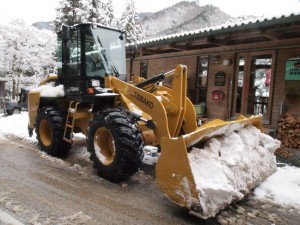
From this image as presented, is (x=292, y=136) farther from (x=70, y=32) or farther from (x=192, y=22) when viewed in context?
(x=192, y=22)

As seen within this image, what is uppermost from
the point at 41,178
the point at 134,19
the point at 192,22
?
the point at 192,22

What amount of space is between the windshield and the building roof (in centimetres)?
114

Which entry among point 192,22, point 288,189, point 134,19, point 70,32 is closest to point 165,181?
point 288,189

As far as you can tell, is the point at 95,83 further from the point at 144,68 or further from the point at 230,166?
the point at 144,68

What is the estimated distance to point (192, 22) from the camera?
65.2 metres

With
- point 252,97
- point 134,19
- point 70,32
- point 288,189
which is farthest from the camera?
point 134,19

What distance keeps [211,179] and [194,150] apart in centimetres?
48

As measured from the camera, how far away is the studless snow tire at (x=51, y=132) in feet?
20.2

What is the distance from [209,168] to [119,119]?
1.64 meters

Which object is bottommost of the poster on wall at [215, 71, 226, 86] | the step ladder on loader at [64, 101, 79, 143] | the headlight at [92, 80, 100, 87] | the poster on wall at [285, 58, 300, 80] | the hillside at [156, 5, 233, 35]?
the step ladder on loader at [64, 101, 79, 143]

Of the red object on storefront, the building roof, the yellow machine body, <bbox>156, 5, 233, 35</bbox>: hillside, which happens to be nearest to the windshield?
the yellow machine body

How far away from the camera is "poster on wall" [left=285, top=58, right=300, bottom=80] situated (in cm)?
738

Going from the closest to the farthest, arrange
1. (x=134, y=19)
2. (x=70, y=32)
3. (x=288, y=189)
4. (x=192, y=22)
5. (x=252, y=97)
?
(x=288, y=189), (x=70, y=32), (x=252, y=97), (x=134, y=19), (x=192, y=22)

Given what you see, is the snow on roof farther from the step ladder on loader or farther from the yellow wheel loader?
the step ladder on loader
